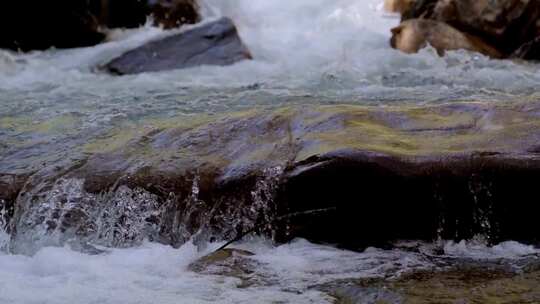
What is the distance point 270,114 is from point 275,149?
0.55 meters

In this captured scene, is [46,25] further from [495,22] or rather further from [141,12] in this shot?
[495,22]

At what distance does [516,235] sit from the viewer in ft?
10.1

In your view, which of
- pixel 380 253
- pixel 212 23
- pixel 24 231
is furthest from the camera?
pixel 212 23

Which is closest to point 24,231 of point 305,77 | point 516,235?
point 516,235

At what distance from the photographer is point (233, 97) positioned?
253 inches

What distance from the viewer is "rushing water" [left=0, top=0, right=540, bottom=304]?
2.72 metres

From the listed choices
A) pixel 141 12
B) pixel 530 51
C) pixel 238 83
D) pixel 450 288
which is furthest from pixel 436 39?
pixel 450 288

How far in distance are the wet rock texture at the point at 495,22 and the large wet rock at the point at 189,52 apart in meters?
2.29

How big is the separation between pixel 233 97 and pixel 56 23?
4600 mm

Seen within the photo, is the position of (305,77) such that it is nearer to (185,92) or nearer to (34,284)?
(185,92)

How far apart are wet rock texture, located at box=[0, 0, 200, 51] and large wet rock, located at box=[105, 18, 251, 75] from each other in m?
1.53

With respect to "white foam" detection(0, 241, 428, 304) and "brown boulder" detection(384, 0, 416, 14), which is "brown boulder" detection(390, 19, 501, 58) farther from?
"white foam" detection(0, 241, 428, 304)

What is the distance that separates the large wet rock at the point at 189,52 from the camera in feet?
27.6

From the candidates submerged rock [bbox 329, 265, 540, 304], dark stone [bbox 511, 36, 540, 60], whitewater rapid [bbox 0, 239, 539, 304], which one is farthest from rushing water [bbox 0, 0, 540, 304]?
dark stone [bbox 511, 36, 540, 60]
